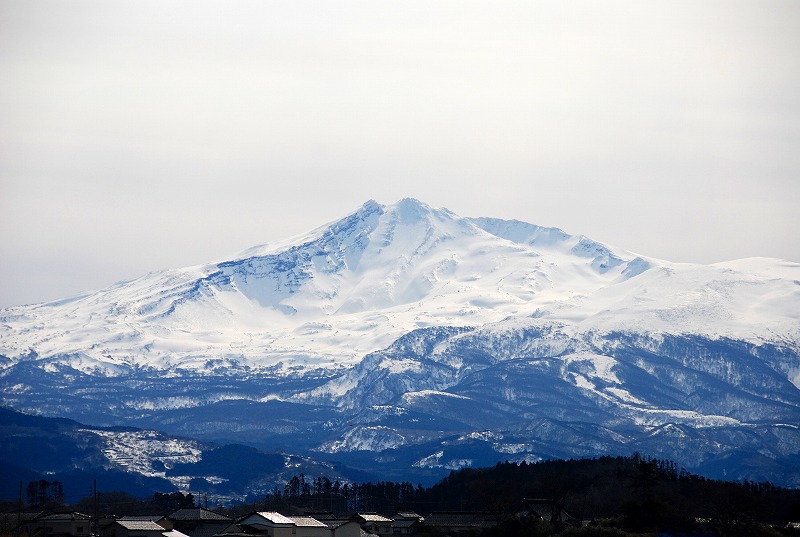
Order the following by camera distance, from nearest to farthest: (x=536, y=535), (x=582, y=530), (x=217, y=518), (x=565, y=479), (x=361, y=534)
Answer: (x=582, y=530) → (x=536, y=535) → (x=361, y=534) → (x=217, y=518) → (x=565, y=479)

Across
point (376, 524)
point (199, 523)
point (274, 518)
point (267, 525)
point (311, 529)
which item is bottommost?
point (376, 524)

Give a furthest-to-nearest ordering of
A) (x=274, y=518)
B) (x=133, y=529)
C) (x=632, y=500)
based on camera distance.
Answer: (x=274, y=518) → (x=133, y=529) → (x=632, y=500)

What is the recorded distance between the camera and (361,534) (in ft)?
439

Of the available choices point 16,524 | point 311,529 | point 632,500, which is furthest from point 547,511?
point 16,524

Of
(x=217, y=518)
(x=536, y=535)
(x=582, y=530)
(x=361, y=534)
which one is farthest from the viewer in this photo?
(x=217, y=518)

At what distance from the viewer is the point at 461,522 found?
496 feet

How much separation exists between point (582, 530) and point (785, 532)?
A: 57.9 ft

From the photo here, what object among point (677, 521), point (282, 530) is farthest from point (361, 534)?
point (677, 521)

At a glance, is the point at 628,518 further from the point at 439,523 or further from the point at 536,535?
the point at 439,523

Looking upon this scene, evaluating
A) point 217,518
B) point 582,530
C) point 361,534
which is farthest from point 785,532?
point 217,518

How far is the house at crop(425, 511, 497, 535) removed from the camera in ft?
473

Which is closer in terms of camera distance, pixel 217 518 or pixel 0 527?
pixel 0 527

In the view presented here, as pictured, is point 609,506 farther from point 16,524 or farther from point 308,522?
point 16,524

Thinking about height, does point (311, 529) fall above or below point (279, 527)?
below
